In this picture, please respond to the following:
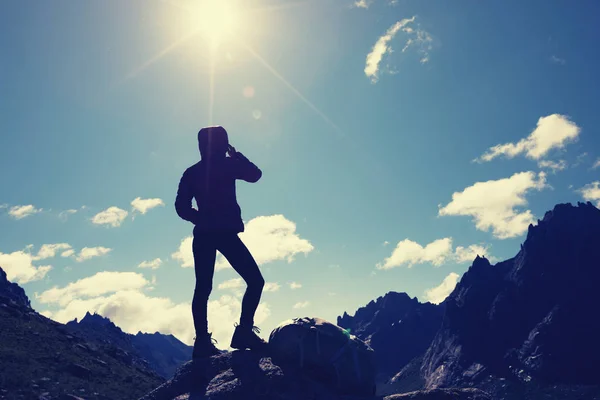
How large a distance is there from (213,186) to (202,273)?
1.92 m

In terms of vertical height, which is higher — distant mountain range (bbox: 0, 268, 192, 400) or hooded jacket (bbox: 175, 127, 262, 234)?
distant mountain range (bbox: 0, 268, 192, 400)

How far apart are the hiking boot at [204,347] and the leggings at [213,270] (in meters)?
0.11

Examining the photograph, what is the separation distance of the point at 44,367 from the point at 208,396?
64.2 m

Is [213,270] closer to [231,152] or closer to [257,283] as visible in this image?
[257,283]

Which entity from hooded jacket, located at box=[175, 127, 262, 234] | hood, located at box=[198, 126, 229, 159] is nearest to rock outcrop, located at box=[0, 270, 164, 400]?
hooded jacket, located at box=[175, 127, 262, 234]

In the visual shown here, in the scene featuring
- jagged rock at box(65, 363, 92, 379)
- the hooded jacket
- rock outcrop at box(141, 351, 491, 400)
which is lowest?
rock outcrop at box(141, 351, 491, 400)

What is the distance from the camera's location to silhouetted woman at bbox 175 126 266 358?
869 cm

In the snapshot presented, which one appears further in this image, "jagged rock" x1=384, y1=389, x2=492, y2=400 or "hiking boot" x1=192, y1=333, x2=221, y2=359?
"hiking boot" x1=192, y1=333, x2=221, y2=359

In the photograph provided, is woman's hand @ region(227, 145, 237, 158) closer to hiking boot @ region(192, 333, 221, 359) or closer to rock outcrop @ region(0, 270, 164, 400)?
hiking boot @ region(192, 333, 221, 359)

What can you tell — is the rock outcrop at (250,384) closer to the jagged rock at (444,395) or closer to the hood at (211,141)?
the jagged rock at (444,395)

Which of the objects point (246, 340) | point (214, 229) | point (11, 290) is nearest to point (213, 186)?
point (214, 229)

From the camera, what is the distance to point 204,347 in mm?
8742

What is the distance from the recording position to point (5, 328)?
6669cm

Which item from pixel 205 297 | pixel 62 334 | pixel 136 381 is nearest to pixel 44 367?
pixel 136 381
